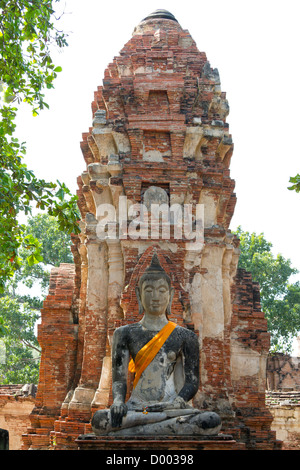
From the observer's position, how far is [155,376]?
713cm

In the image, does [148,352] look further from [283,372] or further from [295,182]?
[283,372]

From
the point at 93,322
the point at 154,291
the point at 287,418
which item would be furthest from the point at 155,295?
the point at 287,418

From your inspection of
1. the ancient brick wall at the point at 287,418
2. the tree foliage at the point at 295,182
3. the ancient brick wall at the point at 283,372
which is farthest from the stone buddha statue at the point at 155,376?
the ancient brick wall at the point at 283,372

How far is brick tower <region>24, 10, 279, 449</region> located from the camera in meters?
10.8

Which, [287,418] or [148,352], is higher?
[148,352]

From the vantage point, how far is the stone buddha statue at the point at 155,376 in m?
6.51

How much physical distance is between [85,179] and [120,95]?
1857 millimetres

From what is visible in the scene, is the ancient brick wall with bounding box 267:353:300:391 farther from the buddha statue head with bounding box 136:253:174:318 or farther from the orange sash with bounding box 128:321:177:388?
the orange sash with bounding box 128:321:177:388

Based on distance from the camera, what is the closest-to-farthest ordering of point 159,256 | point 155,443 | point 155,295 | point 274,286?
point 155,443, point 155,295, point 159,256, point 274,286

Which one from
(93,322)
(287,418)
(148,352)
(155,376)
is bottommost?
(287,418)

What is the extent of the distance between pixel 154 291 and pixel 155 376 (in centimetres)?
105

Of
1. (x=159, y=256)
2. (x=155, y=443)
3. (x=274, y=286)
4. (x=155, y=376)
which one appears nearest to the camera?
(x=155, y=443)

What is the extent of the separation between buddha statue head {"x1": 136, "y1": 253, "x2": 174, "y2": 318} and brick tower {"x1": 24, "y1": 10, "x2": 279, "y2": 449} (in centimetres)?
255

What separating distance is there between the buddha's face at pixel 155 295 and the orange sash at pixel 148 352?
27 centimetres
